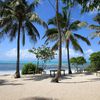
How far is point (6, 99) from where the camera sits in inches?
417

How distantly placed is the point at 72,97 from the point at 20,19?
1552cm

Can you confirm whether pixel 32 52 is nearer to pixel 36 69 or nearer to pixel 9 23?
pixel 36 69

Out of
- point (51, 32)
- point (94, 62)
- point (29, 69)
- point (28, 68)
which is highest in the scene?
point (51, 32)

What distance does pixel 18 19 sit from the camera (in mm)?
25328

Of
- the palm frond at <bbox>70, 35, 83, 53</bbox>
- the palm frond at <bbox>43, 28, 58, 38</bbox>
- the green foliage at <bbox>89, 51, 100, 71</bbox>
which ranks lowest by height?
the green foliage at <bbox>89, 51, 100, 71</bbox>

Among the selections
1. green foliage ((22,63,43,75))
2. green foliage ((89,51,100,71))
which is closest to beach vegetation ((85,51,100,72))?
green foliage ((89,51,100,71))

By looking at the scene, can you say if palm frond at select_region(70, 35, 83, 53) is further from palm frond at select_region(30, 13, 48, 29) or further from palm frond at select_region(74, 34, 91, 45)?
palm frond at select_region(30, 13, 48, 29)

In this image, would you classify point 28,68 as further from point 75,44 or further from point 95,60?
point 95,60

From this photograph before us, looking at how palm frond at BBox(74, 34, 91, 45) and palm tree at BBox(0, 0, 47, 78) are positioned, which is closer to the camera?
palm tree at BBox(0, 0, 47, 78)

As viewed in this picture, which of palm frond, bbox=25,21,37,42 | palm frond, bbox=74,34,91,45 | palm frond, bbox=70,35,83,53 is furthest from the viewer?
palm frond, bbox=74,34,91,45

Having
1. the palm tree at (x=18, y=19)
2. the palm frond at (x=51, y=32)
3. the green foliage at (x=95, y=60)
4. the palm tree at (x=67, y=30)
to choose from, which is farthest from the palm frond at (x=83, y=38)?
the palm tree at (x=18, y=19)

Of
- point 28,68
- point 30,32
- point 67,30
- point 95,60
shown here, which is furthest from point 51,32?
point 95,60

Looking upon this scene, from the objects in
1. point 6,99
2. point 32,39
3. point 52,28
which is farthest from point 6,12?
point 6,99

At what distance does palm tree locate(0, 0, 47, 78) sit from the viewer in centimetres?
2441
